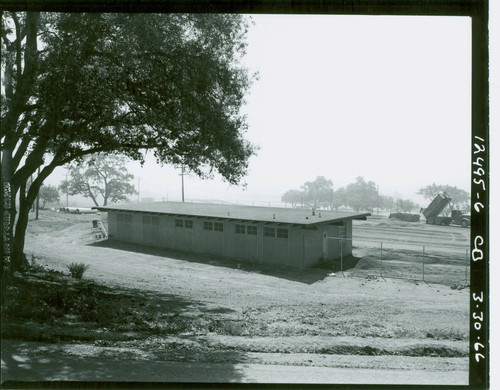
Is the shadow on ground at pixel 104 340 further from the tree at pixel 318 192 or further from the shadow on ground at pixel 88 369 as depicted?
the tree at pixel 318 192

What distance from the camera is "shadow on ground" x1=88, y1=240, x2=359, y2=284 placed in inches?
347

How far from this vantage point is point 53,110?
18.4 feet

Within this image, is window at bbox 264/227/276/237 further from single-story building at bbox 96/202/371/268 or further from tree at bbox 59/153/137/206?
tree at bbox 59/153/137/206

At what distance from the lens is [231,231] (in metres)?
11.5

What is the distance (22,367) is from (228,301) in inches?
130

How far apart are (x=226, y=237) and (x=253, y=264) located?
83.0 inches

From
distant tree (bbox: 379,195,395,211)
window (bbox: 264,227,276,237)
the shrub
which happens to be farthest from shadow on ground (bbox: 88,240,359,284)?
distant tree (bbox: 379,195,395,211)

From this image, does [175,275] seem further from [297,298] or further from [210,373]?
[210,373]

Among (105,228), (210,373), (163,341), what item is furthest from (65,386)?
(105,228)

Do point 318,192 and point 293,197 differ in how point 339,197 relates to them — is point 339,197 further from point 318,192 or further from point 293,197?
point 293,197

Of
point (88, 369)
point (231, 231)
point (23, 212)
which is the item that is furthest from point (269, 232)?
point (88, 369)

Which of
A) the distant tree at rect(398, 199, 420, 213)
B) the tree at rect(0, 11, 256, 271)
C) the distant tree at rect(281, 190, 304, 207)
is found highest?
the tree at rect(0, 11, 256, 271)

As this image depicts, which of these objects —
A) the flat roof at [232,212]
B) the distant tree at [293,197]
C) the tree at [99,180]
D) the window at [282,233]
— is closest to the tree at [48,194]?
the tree at [99,180]

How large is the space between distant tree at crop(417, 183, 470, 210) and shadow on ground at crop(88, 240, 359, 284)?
401cm
